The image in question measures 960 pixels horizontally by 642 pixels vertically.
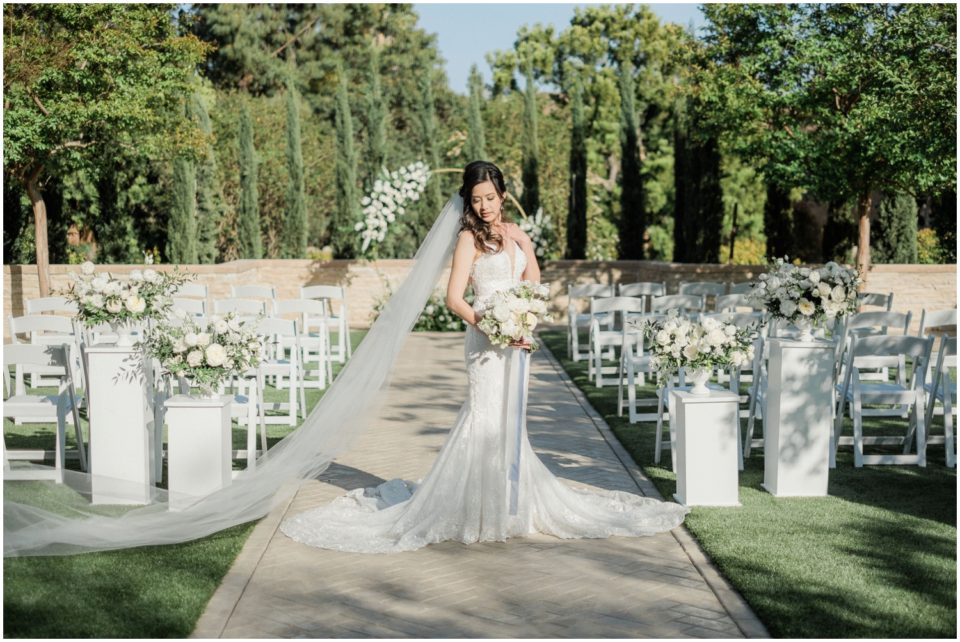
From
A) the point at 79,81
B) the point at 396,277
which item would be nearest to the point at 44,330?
the point at 79,81

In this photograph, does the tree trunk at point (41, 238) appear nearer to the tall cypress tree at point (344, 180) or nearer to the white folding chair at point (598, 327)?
the tall cypress tree at point (344, 180)

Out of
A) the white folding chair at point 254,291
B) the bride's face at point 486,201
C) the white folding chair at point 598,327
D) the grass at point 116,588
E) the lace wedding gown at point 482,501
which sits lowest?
the grass at point 116,588

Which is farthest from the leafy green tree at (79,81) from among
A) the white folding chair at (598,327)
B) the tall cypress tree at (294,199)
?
the white folding chair at (598,327)

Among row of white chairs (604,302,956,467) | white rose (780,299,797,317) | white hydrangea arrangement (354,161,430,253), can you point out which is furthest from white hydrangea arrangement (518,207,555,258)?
white rose (780,299,797,317)

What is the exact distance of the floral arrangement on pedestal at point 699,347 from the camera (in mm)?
7293

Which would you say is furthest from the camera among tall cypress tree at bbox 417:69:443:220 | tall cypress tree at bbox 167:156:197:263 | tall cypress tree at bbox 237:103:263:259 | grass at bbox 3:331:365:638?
tall cypress tree at bbox 417:69:443:220

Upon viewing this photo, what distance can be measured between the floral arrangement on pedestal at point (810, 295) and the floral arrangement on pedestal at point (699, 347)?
1.79 feet

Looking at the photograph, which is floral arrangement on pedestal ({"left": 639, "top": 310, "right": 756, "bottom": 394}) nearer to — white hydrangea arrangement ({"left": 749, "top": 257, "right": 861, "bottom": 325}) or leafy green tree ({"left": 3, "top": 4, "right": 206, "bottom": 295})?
white hydrangea arrangement ({"left": 749, "top": 257, "right": 861, "bottom": 325})

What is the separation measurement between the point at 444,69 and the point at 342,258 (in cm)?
1683

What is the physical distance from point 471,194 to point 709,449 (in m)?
2.34

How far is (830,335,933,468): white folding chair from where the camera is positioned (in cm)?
852

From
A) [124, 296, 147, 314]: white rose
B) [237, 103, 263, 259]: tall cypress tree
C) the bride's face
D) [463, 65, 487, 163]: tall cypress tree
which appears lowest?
[124, 296, 147, 314]: white rose

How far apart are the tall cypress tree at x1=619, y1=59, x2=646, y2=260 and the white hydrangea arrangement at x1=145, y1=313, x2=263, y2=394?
1904 centimetres

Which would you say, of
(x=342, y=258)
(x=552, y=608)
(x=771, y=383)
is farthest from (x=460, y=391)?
(x=342, y=258)
